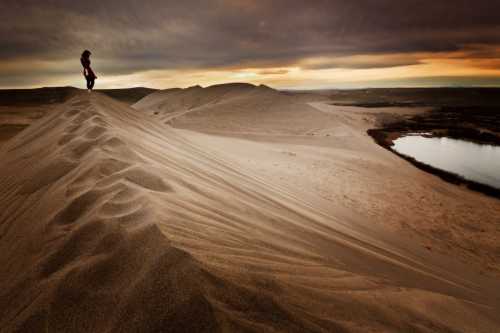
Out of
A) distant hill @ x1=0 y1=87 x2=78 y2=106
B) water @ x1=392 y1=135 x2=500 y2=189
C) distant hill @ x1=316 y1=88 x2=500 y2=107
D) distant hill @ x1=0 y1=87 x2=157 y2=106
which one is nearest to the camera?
water @ x1=392 y1=135 x2=500 y2=189

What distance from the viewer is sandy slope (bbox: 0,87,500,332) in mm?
1053

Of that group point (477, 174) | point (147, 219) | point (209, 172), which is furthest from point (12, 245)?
point (477, 174)

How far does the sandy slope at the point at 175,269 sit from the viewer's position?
105cm

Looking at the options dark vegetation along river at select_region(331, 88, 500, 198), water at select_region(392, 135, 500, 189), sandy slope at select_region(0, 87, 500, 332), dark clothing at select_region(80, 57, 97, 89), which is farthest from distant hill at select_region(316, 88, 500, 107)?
sandy slope at select_region(0, 87, 500, 332)

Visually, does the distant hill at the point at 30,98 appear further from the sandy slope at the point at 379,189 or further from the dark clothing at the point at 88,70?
the sandy slope at the point at 379,189

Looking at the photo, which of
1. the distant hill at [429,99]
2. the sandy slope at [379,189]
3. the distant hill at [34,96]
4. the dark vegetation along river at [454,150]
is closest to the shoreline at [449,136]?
the dark vegetation along river at [454,150]

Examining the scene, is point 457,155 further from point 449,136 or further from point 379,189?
point 379,189

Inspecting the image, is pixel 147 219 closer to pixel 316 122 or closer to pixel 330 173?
pixel 330 173

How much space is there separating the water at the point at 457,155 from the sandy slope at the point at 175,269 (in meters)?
10.4

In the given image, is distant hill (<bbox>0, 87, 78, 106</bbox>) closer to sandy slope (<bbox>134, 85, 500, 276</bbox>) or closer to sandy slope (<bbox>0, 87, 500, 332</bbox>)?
sandy slope (<bbox>134, 85, 500, 276</bbox>)

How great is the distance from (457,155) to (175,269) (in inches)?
619

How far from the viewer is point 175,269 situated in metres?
1.14

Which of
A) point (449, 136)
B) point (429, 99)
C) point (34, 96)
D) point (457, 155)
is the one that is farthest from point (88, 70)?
point (429, 99)

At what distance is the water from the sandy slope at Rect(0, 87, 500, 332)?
34.1ft
